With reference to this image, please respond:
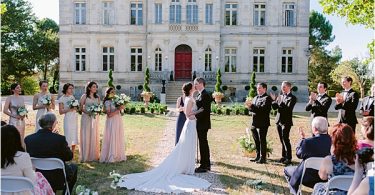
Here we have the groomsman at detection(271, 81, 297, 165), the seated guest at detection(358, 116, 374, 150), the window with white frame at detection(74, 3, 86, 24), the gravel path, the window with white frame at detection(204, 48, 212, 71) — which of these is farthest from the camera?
the window with white frame at detection(74, 3, 86, 24)

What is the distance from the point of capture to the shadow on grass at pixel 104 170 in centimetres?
689

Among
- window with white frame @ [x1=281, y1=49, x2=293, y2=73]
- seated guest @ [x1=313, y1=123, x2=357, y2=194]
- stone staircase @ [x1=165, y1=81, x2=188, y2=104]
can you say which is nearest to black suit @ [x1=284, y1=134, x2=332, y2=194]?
seated guest @ [x1=313, y1=123, x2=357, y2=194]

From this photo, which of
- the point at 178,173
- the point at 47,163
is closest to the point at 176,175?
the point at 178,173

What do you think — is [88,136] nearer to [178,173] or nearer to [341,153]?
[178,173]

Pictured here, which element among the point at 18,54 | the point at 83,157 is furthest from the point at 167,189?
the point at 18,54

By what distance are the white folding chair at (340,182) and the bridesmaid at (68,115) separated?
598cm

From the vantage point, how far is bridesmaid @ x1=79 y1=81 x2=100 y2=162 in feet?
28.7

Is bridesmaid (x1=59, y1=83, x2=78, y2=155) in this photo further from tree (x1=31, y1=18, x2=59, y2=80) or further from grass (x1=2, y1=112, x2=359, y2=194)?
tree (x1=31, y1=18, x2=59, y2=80)

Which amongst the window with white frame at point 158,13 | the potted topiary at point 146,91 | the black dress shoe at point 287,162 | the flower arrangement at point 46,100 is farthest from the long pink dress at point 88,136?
the window with white frame at point 158,13

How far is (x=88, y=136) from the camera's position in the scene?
348 inches

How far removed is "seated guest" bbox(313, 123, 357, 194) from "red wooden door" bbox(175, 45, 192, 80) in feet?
82.4

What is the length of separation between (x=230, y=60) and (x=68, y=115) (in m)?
21.8

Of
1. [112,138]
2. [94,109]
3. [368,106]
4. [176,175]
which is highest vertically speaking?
[368,106]

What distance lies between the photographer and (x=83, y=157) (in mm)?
8922
